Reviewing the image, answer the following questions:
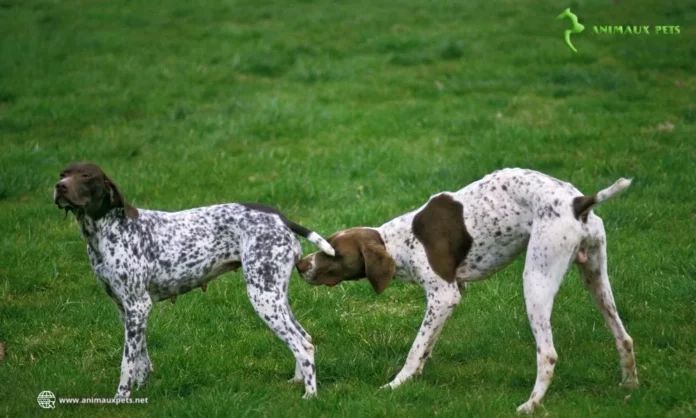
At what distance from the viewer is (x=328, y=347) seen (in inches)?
281

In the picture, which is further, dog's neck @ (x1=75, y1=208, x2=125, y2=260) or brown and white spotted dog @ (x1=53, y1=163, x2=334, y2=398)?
dog's neck @ (x1=75, y1=208, x2=125, y2=260)

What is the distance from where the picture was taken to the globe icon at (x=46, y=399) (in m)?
6.10

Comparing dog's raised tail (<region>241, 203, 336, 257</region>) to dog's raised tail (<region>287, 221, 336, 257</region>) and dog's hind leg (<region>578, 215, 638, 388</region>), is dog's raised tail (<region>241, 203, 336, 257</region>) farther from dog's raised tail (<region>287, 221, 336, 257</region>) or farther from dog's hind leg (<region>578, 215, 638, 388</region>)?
dog's hind leg (<region>578, 215, 638, 388</region>)

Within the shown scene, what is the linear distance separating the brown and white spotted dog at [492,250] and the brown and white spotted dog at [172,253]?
17.8 inches

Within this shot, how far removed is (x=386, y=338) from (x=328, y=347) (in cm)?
42

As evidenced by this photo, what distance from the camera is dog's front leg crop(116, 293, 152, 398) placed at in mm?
6121

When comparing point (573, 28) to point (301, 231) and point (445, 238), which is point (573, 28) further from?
point (301, 231)

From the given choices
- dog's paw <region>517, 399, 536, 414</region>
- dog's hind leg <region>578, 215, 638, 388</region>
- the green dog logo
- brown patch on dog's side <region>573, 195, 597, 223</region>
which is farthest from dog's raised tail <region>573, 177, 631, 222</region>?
the green dog logo

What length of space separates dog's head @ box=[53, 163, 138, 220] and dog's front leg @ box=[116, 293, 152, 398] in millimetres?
559

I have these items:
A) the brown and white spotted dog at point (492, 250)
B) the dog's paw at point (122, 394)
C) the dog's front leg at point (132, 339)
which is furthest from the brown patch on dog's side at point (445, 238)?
the dog's paw at point (122, 394)

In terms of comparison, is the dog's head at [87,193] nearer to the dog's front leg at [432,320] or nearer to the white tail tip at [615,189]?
the dog's front leg at [432,320]

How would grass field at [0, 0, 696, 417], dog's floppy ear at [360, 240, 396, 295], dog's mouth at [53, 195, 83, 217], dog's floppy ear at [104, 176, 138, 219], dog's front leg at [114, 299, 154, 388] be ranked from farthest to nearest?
dog's floppy ear at [360, 240, 396, 295] < grass field at [0, 0, 696, 417] < dog's front leg at [114, 299, 154, 388] < dog's floppy ear at [104, 176, 138, 219] < dog's mouth at [53, 195, 83, 217]

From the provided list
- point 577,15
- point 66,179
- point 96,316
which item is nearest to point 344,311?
point 96,316

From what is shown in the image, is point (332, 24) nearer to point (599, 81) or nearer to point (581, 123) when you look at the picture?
point (599, 81)
